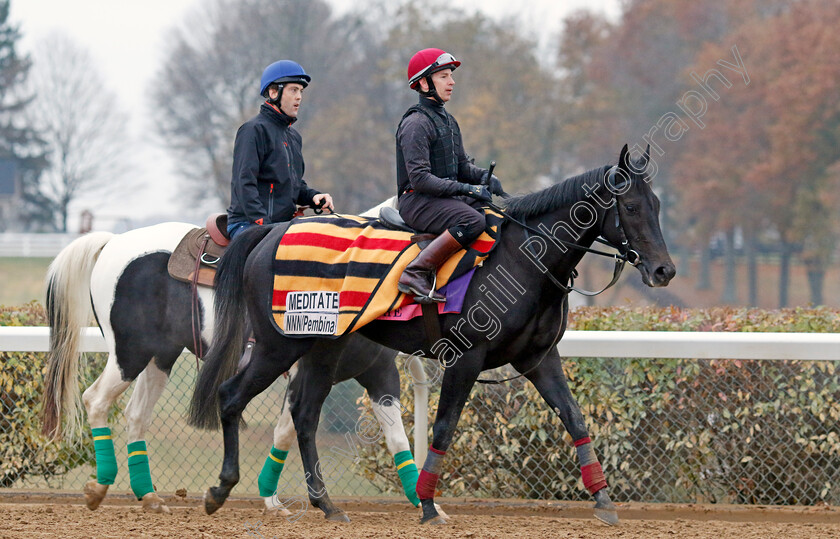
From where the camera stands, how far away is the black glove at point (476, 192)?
5.05 metres

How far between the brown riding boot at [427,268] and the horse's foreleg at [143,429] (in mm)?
1964

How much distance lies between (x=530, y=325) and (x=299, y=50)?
3668 cm

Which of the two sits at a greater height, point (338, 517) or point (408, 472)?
point (408, 472)

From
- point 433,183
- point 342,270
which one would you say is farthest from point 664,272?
point 342,270

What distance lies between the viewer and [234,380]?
5.33 meters

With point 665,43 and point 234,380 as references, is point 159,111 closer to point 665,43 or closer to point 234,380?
point 665,43

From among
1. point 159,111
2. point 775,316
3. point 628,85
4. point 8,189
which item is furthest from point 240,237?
point 8,189

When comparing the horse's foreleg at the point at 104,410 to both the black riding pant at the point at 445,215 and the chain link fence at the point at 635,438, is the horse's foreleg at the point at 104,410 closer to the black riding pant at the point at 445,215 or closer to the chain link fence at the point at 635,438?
the chain link fence at the point at 635,438

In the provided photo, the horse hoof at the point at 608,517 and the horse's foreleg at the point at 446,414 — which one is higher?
the horse's foreleg at the point at 446,414

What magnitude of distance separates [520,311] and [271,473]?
1.88 metres

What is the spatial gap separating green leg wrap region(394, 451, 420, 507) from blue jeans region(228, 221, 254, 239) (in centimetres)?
157

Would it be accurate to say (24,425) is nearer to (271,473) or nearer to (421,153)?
(271,473)

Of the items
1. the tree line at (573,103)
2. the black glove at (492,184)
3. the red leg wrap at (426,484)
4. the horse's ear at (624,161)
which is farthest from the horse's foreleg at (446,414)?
the tree line at (573,103)

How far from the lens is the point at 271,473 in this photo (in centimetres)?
575
